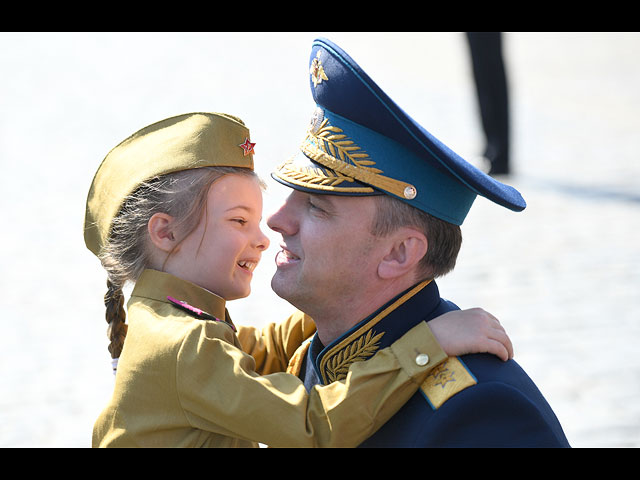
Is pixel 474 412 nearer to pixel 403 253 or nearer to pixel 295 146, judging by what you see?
pixel 403 253

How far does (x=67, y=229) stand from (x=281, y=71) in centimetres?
879

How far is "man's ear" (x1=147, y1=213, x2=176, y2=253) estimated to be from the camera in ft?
9.78

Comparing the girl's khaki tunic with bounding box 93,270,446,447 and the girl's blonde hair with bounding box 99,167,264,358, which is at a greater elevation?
the girl's blonde hair with bounding box 99,167,264,358

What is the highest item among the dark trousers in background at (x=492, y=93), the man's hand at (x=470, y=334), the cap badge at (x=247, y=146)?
the cap badge at (x=247, y=146)

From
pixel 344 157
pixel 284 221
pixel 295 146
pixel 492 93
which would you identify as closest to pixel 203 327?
pixel 284 221

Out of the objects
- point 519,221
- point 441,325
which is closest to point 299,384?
point 441,325

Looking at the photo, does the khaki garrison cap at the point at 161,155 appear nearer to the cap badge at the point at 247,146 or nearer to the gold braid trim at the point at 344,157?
the cap badge at the point at 247,146

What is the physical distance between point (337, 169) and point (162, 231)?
657 millimetres

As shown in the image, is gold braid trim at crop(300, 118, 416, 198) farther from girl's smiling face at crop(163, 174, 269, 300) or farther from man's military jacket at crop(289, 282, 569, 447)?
man's military jacket at crop(289, 282, 569, 447)

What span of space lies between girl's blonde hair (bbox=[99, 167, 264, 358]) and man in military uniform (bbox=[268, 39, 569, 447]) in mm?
312

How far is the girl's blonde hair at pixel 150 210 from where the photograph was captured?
2.97 meters

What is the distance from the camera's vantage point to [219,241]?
9.86 feet

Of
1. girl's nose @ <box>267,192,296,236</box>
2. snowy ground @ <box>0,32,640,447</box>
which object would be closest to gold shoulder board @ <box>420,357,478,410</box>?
girl's nose @ <box>267,192,296,236</box>

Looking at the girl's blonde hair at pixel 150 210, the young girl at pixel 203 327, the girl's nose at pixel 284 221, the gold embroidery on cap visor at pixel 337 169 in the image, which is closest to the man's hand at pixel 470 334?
the young girl at pixel 203 327
